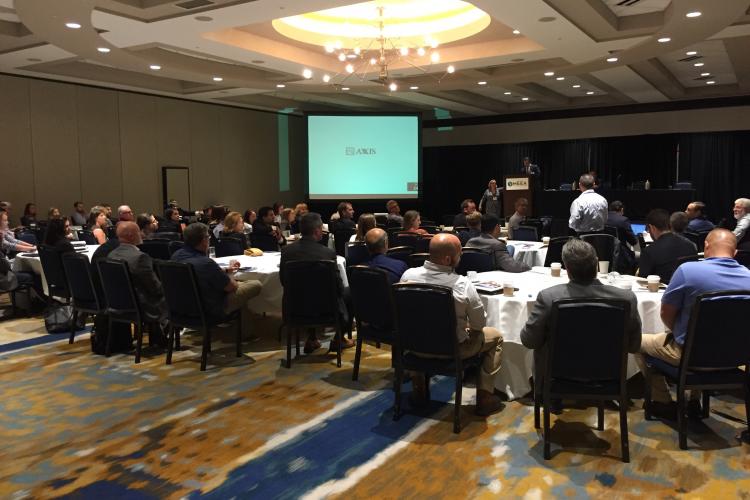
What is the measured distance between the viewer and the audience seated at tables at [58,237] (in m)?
6.59

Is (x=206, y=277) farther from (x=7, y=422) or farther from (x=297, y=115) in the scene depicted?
(x=297, y=115)

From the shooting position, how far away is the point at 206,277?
16.8 feet

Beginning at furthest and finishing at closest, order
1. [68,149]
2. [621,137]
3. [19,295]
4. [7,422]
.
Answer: [621,137] < [68,149] < [19,295] < [7,422]

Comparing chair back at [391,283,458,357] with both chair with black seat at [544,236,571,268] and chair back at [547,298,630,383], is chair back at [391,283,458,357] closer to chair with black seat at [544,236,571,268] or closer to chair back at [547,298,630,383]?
chair back at [547,298,630,383]

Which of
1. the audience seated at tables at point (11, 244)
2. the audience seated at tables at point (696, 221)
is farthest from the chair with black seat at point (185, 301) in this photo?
the audience seated at tables at point (696, 221)

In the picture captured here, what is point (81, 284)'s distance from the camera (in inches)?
232

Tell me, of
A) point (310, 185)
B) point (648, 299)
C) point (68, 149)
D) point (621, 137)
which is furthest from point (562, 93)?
point (648, 299)

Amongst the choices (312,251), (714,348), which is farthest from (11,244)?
(714,348)

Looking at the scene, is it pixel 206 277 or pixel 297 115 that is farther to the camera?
pixel 297 115

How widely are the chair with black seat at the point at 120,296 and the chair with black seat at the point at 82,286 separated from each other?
27 centimetres

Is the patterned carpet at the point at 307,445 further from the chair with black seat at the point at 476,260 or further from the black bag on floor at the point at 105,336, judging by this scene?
the chair with black seat at the point at 476,260

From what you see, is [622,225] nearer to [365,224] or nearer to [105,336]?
[365,224]

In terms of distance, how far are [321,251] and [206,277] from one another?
996mm

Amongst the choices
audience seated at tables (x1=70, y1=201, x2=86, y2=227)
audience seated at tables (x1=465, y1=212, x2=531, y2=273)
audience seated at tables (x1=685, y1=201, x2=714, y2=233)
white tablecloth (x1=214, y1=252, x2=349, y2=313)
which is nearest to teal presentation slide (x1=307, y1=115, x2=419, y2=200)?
audience seated at tables (x1=70, y1=201, x2=86, y2=227)
